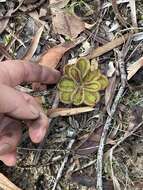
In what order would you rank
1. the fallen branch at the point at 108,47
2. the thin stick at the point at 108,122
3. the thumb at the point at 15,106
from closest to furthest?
the thumb at the point at 15,106 < the thin stick at the point at 108,122 < the fallen branch at the point at 108,47

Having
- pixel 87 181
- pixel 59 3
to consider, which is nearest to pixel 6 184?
pixel 87 181

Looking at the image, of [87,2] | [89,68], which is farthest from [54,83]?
[87,2]

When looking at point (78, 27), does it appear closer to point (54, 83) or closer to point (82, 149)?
point (54, 83)

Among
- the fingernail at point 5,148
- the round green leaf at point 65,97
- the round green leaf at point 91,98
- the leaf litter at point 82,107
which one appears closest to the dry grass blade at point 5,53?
the leaf litter at point 82,107

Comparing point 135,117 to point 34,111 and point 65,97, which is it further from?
point 34,111

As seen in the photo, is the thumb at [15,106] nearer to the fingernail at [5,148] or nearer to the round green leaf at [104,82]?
the fingernail at [5,148]

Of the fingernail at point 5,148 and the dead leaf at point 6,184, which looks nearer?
the fingernail at point 5,148

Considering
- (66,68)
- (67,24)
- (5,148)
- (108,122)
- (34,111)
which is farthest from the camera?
(67,24)
